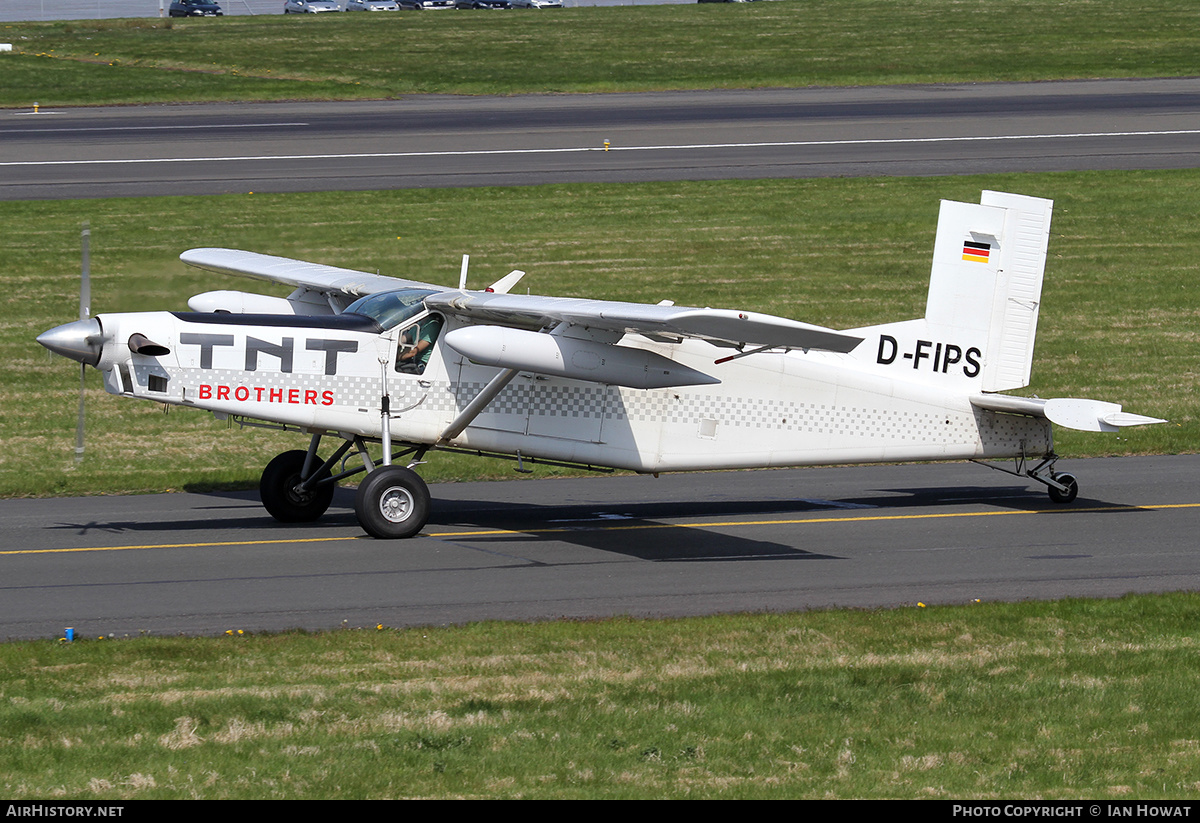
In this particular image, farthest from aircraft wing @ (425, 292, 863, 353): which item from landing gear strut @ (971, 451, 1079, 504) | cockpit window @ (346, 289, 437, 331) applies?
landing gear strut @ (971, 451, 1079, 504)

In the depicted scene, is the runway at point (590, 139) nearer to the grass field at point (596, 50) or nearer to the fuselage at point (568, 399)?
the grass field at point (596, 50)

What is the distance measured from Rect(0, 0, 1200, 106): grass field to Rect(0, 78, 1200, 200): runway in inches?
113

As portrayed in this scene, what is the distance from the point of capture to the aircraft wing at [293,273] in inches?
615

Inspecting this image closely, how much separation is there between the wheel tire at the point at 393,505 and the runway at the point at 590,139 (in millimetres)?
17941

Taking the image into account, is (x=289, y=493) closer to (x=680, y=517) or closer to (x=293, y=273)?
(x=293, y=273)

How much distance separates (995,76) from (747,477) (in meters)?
34.0

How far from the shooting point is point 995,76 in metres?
47.1

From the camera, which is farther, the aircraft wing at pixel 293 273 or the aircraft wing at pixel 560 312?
the aircraft wing at pixel 293 273

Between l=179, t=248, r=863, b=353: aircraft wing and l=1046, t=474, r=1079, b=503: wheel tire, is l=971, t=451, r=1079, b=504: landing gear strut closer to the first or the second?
l=1046, t=474, r=1079, b=503: wheel tire

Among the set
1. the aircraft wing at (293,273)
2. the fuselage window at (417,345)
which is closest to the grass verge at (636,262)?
the aircraft wing at (293,273)

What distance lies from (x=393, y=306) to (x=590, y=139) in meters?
23.1

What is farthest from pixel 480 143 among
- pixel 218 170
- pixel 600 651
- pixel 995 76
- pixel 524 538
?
pixel 600 651

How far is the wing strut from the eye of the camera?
44.9 ft

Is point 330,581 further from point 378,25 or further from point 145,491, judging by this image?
point 378,25
